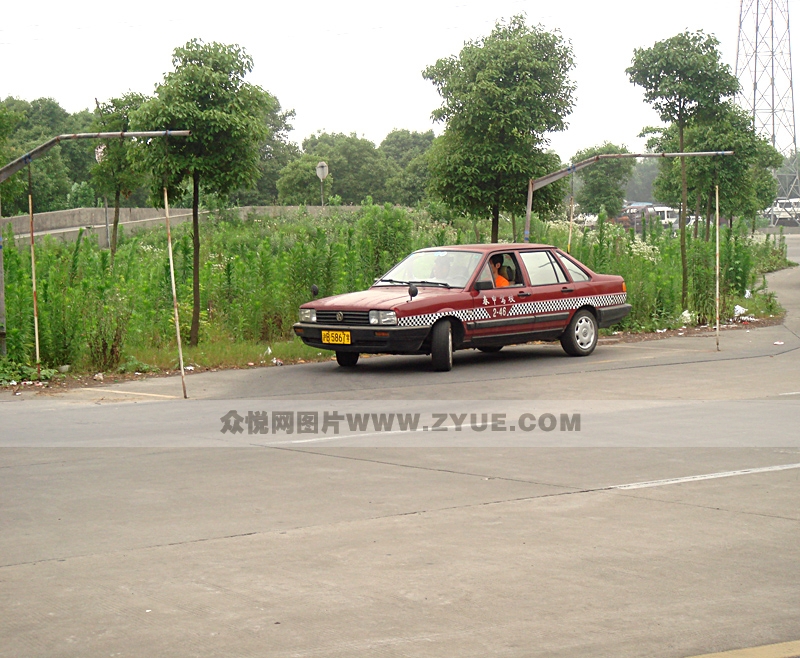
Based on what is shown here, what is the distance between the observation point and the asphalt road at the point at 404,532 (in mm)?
4570

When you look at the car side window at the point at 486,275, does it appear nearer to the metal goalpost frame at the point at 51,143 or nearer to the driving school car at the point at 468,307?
the driving school car at the point at 468,307

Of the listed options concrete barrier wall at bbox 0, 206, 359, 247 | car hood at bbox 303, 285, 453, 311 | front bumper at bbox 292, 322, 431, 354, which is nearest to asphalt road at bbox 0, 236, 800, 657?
front bumper at bbox 292, 322, 431, 354

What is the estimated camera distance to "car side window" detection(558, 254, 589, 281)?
17169 mm

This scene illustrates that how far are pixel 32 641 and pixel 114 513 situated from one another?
2367 millimetres

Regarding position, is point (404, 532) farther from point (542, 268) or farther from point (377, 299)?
point (542, 268)

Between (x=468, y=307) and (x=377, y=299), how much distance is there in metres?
1.31

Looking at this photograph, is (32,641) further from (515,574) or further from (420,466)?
(420,466)

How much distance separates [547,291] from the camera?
16.5 meters

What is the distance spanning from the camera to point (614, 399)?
40.0ft

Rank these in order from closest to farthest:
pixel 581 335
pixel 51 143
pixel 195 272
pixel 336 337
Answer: pixel 51 143, pixel 336 337, pixel 195 272, pixel 581 335

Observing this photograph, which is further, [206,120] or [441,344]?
[206,120]

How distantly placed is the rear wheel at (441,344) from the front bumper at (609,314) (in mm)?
3478

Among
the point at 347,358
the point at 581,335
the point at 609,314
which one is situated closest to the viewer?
the point at 347,358

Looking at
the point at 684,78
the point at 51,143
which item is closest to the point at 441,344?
the point at 51,143
